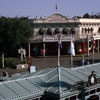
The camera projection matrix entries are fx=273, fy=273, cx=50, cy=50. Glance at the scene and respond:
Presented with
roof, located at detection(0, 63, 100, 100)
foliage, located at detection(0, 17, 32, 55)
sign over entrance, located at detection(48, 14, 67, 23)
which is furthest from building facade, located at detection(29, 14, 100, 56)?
roof, located at detection(0, 63, 100, 100)

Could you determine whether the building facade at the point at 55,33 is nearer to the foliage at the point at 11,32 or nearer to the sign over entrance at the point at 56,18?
the sign over entrance at the point at 56,18

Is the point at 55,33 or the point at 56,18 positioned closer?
the point at 56,18

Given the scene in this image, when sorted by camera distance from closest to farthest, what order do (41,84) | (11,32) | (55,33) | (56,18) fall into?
1. (41,84)
2. (11,32)
3. (56,18)
4. (55,33)

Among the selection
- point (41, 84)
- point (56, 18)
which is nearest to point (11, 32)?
point (56, 18)

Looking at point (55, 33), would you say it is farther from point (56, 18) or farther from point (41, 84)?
point (41, 84)

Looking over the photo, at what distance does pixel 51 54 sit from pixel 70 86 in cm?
3260

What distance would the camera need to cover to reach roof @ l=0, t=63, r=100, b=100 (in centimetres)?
940

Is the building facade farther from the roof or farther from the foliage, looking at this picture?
the roof

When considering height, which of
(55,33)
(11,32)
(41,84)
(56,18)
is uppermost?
(56,18)

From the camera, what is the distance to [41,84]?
34.6 ft

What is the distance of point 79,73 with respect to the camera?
1210 cm

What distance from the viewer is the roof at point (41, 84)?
9.40 metres

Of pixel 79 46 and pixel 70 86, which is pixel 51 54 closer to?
pixel 79 46

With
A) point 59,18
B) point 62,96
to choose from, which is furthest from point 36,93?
point 59,18
